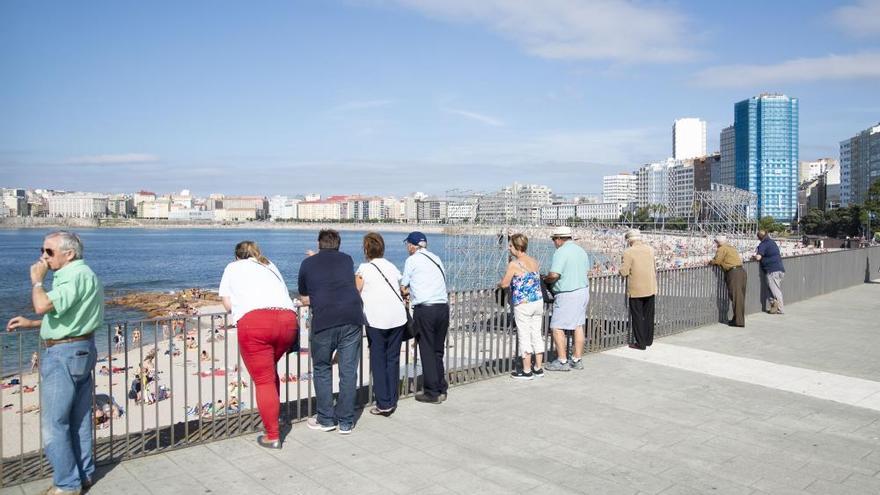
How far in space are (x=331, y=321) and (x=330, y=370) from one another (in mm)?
444

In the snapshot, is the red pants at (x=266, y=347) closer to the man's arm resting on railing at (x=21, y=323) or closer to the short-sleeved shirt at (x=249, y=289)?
the short-sleeved shirt at (x=249, y=289)

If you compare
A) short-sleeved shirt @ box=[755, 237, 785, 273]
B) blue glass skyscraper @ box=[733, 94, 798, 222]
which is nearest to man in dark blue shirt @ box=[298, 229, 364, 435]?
short-sleeved shirt @ box=[755, 237, 785, 273]

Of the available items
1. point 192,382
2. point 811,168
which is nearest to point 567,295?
point 192,382

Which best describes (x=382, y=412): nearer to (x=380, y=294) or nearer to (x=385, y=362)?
(x=385, y=362)

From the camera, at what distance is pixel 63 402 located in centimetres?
426

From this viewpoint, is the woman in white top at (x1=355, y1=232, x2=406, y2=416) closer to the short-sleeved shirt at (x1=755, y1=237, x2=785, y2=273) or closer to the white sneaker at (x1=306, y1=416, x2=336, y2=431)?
the white sneaker at (x1=306, y1=416, x2=336, y2=431)

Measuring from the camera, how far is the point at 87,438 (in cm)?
445

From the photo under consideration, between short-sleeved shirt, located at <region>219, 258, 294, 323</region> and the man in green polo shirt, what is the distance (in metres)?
0.97

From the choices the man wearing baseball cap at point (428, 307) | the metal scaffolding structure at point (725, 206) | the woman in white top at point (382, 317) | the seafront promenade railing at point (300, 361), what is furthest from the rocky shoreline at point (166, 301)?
the metal scaffolding structure at point (725, 206)

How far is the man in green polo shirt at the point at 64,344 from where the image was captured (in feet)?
13.8

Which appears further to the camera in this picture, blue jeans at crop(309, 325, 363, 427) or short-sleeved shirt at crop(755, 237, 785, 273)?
short-sleeved shirt at crop(755, 237, 785, 273)

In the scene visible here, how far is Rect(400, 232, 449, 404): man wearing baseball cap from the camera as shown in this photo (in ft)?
21.2

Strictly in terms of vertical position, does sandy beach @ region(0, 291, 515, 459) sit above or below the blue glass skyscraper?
below

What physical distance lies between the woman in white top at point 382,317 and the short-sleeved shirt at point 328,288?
322 millimetres
